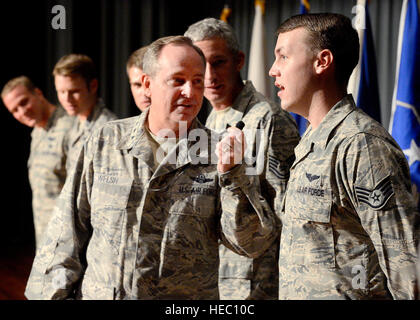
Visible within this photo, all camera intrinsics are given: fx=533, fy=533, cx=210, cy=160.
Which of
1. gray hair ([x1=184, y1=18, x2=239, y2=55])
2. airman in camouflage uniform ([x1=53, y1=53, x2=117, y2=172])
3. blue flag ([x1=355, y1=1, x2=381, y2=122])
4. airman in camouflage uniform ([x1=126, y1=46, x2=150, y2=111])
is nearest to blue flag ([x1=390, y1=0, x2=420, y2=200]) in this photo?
blue flag ([x1=355, y1=1, x2=381, y2=122])

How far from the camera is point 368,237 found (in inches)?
57.4

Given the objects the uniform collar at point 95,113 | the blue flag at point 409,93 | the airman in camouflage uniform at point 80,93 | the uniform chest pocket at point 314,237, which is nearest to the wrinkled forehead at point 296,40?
the uniform chest pocket at point 314,237

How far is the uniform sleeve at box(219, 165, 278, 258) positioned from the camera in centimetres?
162

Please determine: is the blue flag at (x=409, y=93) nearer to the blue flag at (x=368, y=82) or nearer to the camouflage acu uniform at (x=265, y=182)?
the blue flag at (x=368, y=82)

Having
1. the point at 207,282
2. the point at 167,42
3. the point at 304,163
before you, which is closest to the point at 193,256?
the point at 207,282

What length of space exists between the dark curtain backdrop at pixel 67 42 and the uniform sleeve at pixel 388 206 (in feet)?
14.8

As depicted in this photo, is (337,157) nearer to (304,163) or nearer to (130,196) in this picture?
(304,163)

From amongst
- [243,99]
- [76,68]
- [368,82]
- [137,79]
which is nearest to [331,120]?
[243,99]

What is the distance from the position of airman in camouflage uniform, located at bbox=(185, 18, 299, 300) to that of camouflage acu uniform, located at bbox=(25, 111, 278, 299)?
0.48 m

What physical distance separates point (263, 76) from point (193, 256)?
2.48 meters

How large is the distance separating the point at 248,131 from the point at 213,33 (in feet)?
1.56

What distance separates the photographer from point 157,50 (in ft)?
6.17

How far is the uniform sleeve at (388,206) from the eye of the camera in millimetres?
1323

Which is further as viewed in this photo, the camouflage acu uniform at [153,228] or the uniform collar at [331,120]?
the camouflage acu uniform at [153,228]
